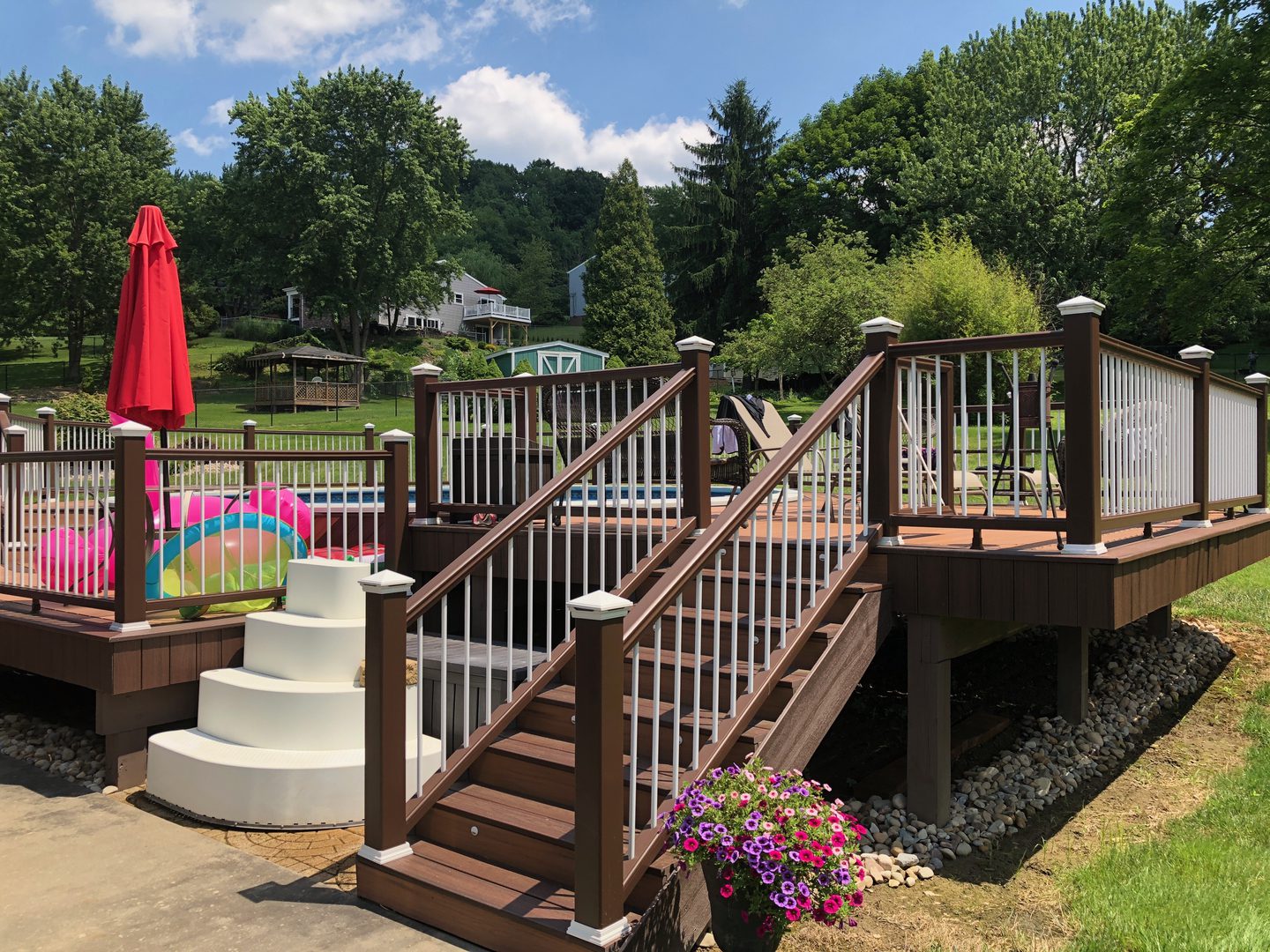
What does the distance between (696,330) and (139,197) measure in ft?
80.6

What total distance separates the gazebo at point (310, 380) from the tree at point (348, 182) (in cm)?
401

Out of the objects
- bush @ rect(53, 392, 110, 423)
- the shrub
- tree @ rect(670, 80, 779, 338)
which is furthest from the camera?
tree @ rect(670, 80, 779, 338)

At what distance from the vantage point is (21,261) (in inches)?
1412

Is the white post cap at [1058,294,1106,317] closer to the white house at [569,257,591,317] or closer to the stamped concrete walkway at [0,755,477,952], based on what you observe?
the stamped concrete walkway at [0,755,477,952]

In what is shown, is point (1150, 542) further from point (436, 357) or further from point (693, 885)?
point (436, 357)

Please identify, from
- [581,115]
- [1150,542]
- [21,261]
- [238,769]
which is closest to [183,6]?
[238,769]

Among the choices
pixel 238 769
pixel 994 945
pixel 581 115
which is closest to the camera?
pixel 994 945

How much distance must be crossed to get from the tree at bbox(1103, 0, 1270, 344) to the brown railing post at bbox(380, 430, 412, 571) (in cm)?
1922

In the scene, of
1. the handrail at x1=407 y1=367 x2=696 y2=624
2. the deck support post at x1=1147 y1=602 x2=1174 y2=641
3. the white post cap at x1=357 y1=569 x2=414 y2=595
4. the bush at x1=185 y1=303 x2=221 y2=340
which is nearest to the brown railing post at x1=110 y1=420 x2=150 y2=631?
the handrail at x1=407 y1=367 x2=696 y2=624

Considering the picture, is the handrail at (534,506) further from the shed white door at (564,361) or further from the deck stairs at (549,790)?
the shed white door at (564,361)

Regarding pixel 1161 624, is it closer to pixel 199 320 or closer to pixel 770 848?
pixel 770 848

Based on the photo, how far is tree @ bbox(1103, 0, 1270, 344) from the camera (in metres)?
18.6

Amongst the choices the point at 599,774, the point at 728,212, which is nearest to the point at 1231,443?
the point at 599,774

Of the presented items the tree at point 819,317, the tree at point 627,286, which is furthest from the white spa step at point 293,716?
the tree at point 627,286
